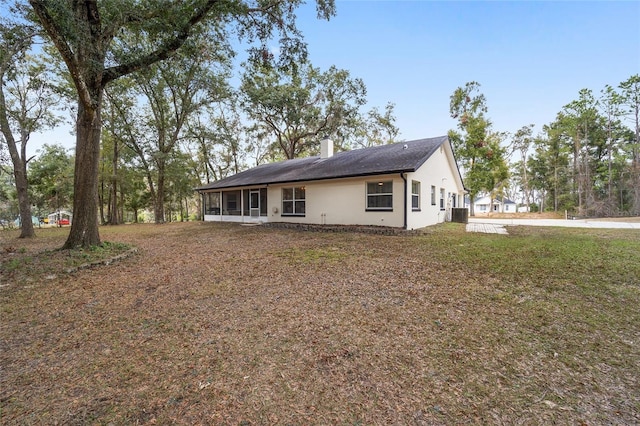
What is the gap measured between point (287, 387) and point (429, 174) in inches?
466

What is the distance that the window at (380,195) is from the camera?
10414 mm

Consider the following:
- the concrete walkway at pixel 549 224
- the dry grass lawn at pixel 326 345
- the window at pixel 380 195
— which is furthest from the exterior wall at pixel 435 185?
the dry grass lawn at pixel 326 345

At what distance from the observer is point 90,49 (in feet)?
19.4

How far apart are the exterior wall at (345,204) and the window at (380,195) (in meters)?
0.15

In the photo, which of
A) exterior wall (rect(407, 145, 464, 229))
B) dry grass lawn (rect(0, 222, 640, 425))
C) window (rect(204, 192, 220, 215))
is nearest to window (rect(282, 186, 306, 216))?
exterior wall (rect(407, 145, 464, 229))

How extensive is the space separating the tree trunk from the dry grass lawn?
63.2 inches

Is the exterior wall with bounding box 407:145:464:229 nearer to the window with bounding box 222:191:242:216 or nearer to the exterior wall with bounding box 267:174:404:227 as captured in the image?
the exterior wall with bounding box 267:174:404:227

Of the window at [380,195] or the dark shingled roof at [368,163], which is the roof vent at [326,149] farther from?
the window at [380,195]

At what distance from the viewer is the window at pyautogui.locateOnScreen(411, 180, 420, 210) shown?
1063 centimetres

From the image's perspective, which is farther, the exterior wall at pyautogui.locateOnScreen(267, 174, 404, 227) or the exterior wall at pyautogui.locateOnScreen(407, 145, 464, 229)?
the exterior wall at pyautogui.locateOnScreen(407, 145, 464, 229)

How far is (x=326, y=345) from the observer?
8.57 ft

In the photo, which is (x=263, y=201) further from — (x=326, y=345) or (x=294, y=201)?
(x=326, y=345)

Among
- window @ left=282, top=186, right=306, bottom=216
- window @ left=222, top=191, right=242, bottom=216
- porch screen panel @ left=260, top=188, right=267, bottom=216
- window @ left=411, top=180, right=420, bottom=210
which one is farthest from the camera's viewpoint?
window @ left=222, top=191, right=242, bottom=216

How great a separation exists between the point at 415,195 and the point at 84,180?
10.9m
